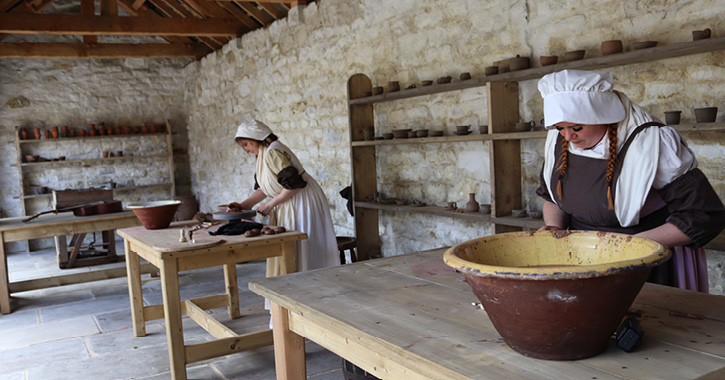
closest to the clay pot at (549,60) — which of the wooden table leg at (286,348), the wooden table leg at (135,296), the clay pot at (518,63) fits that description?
the clay pot at (518,63)

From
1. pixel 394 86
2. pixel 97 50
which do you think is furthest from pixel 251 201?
pixel 97 50

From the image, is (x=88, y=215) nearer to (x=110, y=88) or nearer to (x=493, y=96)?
(x=493, y=96)

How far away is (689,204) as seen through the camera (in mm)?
1852

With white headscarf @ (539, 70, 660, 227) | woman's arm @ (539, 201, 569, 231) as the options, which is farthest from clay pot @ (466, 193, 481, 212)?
white headscarf @ (539, 70, 660, 227)

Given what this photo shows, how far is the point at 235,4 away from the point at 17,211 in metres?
4.80

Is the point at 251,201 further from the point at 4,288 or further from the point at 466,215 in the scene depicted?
the point at 4,288

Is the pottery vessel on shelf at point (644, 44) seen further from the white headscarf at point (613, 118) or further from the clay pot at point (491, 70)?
the white headscarf at point (613, 118)

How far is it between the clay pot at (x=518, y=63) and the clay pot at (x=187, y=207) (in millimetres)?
6912

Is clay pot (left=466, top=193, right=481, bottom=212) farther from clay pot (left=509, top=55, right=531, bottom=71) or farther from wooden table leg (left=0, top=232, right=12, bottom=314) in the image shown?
wooden table leg (left=0, top=232, right=12, bottom=314)

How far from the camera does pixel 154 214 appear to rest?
3.75 m

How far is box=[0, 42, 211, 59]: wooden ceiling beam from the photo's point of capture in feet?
26.6

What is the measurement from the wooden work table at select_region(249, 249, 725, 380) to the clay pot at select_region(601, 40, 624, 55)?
1.69 m

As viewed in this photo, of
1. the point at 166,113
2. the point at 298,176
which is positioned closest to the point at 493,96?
the point at 298,176

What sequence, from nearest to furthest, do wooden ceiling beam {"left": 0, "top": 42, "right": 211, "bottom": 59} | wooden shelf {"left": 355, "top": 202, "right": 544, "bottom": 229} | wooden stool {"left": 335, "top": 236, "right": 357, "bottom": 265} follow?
wooden shelf {"left": 355, "top": 202, "right": 544, "bottom": 229} < wooden stool {"left": 335, "top": 236, "right": 357, "bottom": 265} < wooden ceiling beam {"left": 0, "top": 42, "right": 211, "bottom": 59}
